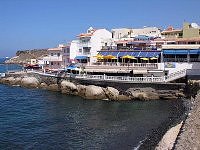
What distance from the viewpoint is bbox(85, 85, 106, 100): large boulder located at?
53.3 meters

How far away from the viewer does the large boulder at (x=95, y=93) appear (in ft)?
175

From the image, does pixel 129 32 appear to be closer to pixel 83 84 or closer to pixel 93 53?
pixel 93 53

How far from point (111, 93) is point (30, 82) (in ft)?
71.1

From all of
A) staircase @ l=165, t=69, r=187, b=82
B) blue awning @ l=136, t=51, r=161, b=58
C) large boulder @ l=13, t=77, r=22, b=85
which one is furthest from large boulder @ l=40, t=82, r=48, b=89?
staircase @ l=165, t=69, r=187, b=82

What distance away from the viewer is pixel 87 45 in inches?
2872

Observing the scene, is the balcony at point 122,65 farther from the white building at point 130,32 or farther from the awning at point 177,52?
the white building at point 130,32

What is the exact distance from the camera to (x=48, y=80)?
66.1 m

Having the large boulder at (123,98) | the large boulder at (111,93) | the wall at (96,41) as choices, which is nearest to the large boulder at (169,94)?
the large boulder at (123,98)

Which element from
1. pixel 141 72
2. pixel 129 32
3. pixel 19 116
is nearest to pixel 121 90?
pixel 141 72

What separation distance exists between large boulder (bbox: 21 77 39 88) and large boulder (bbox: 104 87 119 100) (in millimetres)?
19246

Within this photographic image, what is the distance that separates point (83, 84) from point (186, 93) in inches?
645

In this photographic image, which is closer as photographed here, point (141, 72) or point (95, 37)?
point (141, 72)

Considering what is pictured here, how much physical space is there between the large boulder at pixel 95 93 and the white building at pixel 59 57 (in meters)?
22.7

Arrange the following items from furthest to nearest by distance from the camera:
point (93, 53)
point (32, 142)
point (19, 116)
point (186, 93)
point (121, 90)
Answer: point (93, 53) < point (121, 90) < point (186, 93) < point (19, 116) < point (32, 142)
